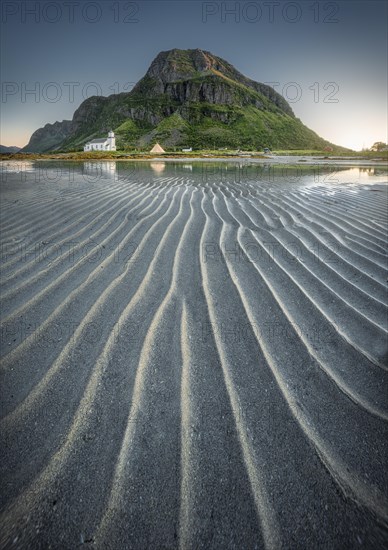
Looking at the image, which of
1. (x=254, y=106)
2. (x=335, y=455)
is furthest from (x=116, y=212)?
(x=254, y=106)

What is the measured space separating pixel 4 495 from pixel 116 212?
14.7ft

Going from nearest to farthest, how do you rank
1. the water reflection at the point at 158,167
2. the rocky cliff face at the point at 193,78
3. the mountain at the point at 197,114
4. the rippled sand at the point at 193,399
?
the rippled sand at the point at 193,399
the water reflection at the point at 158,167
the mountain at the point at 197,114
the rocky cliff face at the point at 193,78

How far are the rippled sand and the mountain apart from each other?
8984cm

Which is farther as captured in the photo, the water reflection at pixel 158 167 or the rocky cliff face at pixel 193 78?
the rocky cliff face at pixel 193 78

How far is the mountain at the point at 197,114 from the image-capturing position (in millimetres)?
95438

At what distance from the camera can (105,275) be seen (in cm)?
273

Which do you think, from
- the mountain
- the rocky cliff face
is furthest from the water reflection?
the rocky cliff face

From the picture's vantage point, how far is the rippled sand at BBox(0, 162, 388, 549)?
1022 mm

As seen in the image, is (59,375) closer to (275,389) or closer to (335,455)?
(275,389)

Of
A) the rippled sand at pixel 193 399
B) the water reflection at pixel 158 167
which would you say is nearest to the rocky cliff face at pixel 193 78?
the water reflection at pixel 158 167

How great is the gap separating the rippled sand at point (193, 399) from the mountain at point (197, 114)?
89.8 meters

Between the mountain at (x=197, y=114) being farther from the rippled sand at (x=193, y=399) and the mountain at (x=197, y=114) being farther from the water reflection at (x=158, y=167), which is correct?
the rippled sand at (x=193, y=399)

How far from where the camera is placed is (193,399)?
1.48 meters

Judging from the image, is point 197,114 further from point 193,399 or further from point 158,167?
point 193,399
